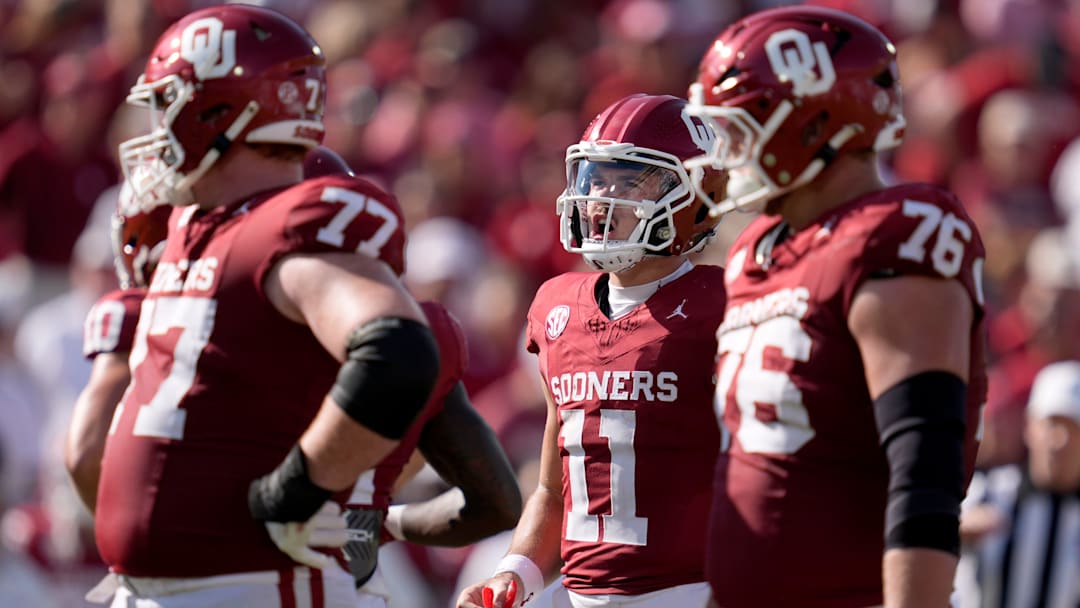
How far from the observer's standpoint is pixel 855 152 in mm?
3270

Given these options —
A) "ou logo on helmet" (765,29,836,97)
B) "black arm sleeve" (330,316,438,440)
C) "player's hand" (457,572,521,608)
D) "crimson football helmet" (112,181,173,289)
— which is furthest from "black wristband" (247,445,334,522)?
"crimson football helmet" (112,181,173,289)

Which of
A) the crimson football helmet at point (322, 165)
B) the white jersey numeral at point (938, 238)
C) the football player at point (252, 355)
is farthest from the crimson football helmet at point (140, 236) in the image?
the white jersey numeral at point (938, 238)

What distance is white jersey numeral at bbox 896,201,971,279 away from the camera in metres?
2.96

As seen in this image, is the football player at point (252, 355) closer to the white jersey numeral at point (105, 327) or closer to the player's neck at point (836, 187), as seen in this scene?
the white jersey numeral at point (105, 327)

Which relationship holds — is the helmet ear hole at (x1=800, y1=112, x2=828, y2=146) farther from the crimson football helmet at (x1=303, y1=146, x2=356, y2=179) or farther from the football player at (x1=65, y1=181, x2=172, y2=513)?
the football player at (x1=65, y1=181, x2=172, y2=513)

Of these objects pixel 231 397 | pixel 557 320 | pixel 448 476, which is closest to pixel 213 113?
pixel 231 397

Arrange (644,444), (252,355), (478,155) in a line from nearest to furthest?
(252,355), (644,444), (478,155)

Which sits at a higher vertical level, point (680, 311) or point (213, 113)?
point (213, 113)

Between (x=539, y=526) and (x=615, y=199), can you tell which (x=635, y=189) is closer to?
(x=615, y=199)

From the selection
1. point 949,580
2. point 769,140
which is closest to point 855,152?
point 769,140

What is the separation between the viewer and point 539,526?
4293 mm

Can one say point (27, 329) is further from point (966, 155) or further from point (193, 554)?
point (193, 554)

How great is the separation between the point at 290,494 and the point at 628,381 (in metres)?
1.04

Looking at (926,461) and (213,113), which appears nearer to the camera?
(926,461)
